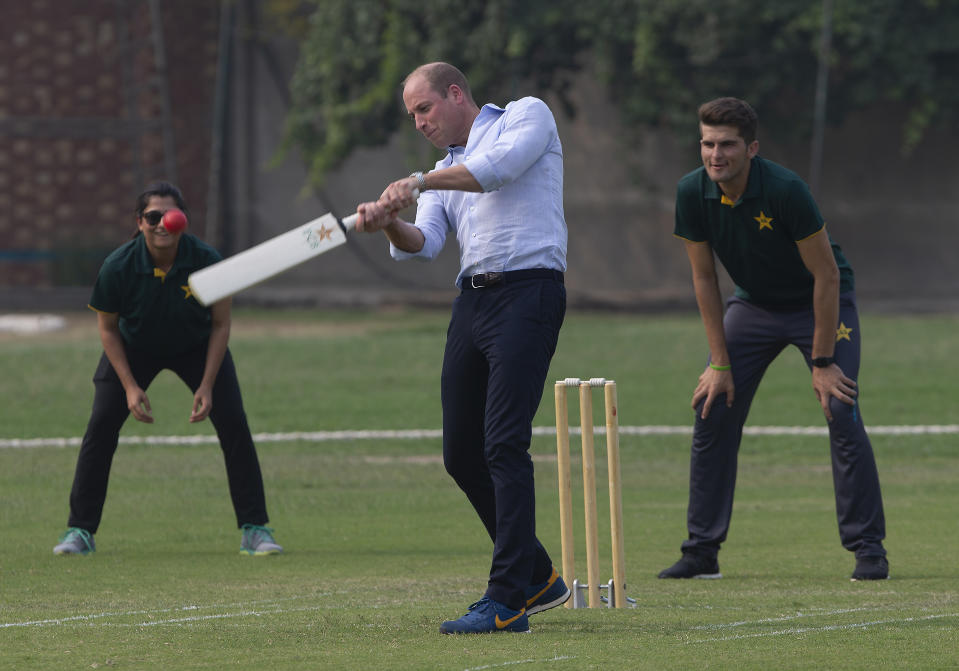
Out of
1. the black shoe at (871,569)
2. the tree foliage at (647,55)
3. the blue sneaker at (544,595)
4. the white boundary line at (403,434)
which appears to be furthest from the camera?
the tree foliage at (647,55)

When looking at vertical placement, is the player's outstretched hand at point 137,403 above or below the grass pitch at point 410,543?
above

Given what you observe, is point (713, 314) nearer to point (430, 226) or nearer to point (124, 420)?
point (430, 226)

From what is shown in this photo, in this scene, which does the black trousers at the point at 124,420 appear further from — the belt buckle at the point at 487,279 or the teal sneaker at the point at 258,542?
the belt buckle at the point at 487,279

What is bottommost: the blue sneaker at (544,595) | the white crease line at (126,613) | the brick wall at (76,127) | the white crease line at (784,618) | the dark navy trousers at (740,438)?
the white crease line at (784,618)

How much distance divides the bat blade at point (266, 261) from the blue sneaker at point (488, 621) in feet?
4.17

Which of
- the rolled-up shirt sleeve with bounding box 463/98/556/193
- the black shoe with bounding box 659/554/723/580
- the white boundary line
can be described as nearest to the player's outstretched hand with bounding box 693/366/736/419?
the black shoe with bounding box 659/554/723/580

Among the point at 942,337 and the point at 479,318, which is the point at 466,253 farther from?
the point at 942,337

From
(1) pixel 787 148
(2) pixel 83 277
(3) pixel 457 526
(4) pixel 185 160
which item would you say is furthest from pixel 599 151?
(3) pixel 457 526

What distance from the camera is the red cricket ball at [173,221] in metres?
7.12

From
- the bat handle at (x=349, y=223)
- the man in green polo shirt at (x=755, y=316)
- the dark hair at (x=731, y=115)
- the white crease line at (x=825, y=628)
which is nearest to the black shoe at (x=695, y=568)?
the man in green polo shirt at (x=755, y=316)

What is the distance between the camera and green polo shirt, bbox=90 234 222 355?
7398 millimetres

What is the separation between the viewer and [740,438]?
677cm

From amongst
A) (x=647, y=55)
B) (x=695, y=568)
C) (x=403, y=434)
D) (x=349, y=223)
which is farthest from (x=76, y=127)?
(x=349, y=223)

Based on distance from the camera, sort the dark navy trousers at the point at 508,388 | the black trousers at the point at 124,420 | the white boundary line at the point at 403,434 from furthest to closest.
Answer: the white boundary line at the point at 403,434 → the black trousers at the point at 124,420 → the dark navy trousers at the point at 508,388
